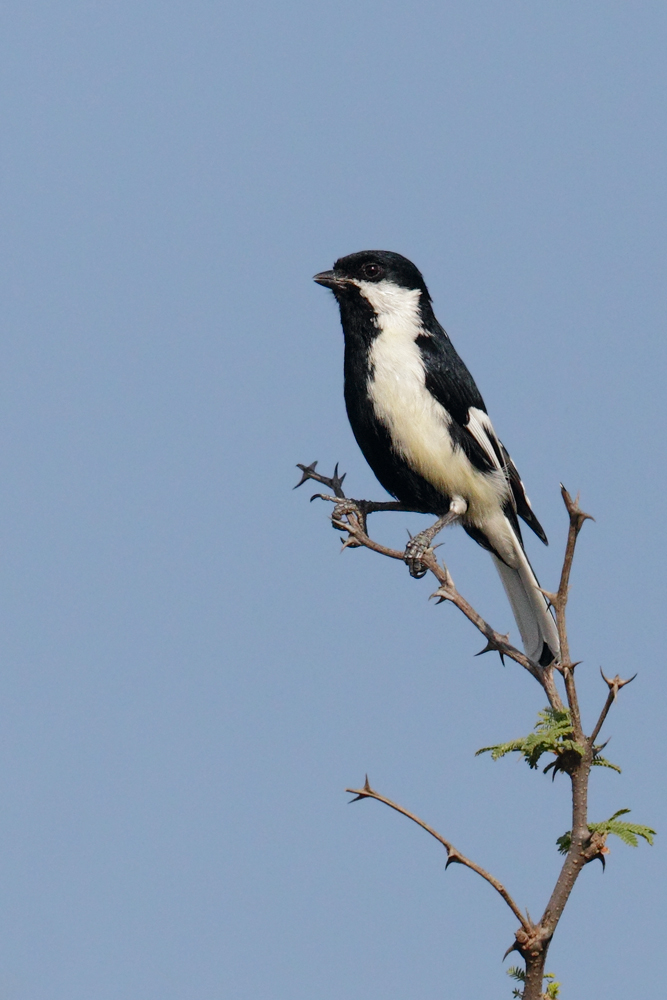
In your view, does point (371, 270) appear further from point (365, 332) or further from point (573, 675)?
point (573, 675)

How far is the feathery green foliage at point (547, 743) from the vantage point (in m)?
3.20

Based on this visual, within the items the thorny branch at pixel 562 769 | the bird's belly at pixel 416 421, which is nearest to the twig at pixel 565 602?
the thorny branch at pixel 562 769

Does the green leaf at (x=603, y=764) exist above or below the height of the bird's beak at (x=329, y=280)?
below

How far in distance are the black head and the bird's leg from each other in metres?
1.41

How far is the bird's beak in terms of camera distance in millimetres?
7020

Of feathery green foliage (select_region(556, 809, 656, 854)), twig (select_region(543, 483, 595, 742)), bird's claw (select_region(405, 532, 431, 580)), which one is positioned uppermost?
bird's claw (select_region(405, 532, 431, 580))

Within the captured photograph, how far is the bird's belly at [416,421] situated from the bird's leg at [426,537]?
75mm

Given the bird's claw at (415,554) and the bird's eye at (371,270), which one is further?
the bird's eye at (371,270)

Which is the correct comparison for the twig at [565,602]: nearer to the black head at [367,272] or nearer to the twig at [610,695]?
the twig at [610,695]

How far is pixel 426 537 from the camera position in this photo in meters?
6.55

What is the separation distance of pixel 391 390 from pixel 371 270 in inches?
39.5

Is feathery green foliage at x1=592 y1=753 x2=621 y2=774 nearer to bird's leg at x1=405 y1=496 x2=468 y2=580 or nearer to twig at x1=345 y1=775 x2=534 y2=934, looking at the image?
twig at x1=345 y1=775 x2=534 y2=934

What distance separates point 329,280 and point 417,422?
3.82 feet

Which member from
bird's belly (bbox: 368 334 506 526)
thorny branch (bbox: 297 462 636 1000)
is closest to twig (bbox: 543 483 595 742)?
thorny branch (bbox: 297 462 636 1000)
